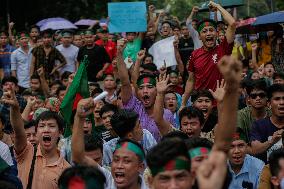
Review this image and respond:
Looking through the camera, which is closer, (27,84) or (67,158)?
(67,158)

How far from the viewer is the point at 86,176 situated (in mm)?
5004

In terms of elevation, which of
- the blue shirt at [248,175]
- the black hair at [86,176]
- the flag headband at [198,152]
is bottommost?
the blue shirt at [248,175]

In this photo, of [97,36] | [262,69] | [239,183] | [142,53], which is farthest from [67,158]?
[97,36]

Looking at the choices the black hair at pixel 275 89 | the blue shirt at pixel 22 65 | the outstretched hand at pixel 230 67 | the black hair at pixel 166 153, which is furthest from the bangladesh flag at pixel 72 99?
the blue shirt at pixel 22 65

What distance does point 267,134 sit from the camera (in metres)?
8.05

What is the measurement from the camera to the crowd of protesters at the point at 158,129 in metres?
5.00

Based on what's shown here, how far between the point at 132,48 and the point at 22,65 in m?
2.34

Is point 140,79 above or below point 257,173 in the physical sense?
above

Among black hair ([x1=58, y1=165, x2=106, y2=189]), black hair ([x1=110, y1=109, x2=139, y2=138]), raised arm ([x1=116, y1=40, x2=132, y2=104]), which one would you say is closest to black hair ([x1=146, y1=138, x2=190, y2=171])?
black hair ([x1=58, y1=165, x2=106, y2=189])

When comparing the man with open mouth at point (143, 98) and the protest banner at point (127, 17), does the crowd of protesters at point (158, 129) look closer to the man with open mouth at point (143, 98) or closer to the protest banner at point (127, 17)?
the man with open mouth at point (143, 98)

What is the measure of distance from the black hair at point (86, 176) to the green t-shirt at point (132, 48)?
8889 millimetres

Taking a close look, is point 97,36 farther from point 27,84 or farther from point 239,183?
point 239,183

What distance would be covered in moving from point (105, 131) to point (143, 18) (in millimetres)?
5778

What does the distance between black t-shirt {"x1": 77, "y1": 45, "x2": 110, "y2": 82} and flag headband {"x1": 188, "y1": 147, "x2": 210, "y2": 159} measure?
8.53 m
